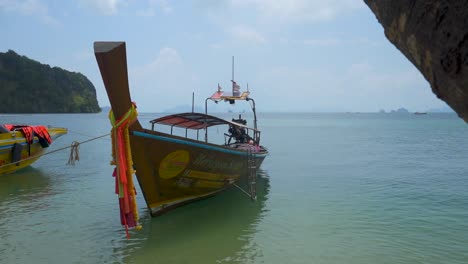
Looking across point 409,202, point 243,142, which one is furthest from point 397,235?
point 243,142

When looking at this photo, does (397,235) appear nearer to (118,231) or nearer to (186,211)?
(186,211)

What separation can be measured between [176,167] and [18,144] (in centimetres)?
1027

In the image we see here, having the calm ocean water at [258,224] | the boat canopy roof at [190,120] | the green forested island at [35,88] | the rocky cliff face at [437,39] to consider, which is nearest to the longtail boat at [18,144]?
the calm ocean water at [258,224]

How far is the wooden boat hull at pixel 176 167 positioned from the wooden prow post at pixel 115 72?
3.98 ft

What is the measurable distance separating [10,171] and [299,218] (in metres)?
13.9

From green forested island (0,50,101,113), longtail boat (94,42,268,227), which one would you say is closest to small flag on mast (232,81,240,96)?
longtail boat (94,42,268,227)

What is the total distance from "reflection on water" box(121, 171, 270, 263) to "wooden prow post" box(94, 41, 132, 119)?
3.08m

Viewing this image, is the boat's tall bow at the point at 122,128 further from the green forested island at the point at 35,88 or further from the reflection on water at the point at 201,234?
the green forested island at the point at 35,88

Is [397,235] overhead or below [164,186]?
below

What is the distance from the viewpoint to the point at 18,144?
1577 cm

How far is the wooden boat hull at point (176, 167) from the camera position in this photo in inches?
330

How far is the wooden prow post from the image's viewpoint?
214 inches

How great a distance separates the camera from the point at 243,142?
15344mm

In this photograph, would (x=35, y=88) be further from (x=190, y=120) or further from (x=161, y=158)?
(x=161, y=158)
